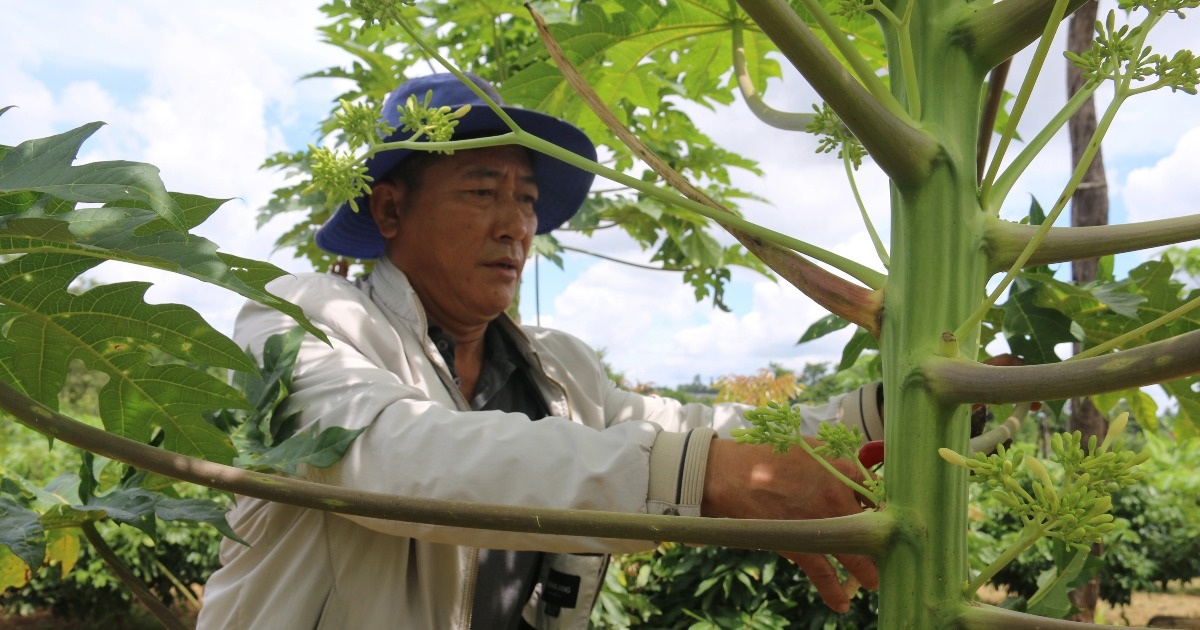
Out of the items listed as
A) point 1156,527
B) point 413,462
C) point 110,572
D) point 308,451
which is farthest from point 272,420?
point 1156,527

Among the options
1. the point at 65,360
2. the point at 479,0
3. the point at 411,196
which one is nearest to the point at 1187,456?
the point at 479,0

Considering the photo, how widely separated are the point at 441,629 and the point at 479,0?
8.22ft

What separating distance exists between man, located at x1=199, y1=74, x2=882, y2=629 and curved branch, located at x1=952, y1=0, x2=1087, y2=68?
19.2 inches

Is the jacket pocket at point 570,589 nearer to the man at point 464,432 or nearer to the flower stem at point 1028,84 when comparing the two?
the man at point 464,432

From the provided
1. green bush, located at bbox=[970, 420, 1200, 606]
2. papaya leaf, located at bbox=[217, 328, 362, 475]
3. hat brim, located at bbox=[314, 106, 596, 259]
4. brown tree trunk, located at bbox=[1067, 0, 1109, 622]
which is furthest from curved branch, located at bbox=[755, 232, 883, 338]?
green bush, located at bbox=[970, 420, 1200, 606]

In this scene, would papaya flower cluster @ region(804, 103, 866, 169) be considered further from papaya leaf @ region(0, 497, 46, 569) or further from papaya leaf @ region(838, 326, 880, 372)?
papaya leaf @ region(0, 497, 46, 569)

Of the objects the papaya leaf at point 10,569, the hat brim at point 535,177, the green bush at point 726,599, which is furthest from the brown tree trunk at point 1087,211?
the papaya leaf at point 10,569

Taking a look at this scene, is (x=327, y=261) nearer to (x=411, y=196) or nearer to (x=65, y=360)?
(x=411, y=196)

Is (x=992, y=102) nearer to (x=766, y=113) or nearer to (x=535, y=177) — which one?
(x=766, y=113)

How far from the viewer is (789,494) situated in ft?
3.73

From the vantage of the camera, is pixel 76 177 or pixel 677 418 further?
pixel 677 418

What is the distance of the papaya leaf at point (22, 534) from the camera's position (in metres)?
1.25

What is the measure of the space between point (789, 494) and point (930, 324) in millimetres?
363

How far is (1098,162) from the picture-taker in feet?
12.5
